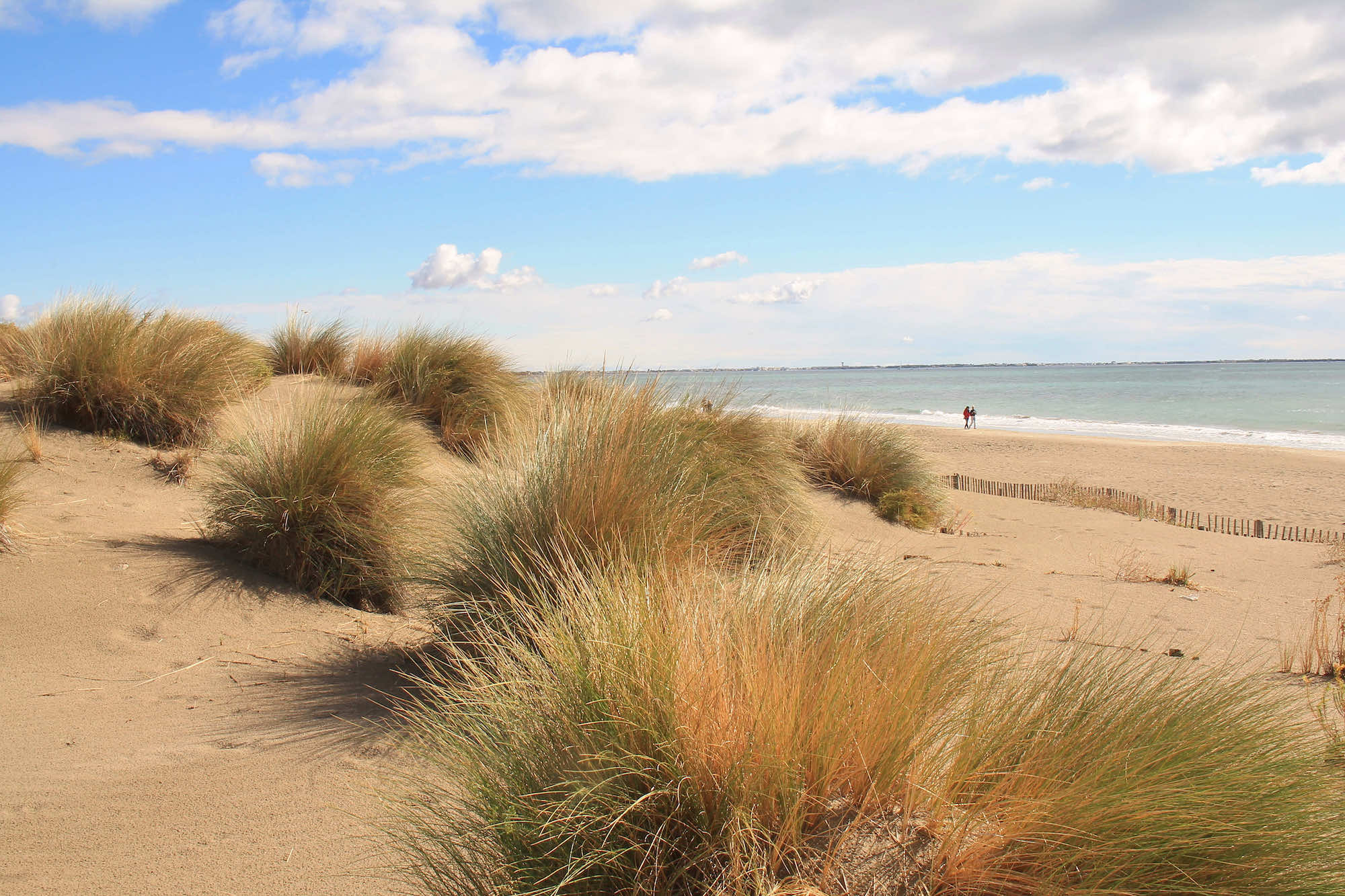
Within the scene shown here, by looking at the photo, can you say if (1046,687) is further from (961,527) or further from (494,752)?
(961,527)

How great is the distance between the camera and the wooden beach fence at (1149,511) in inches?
492

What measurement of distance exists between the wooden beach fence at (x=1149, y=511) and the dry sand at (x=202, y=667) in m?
2.88

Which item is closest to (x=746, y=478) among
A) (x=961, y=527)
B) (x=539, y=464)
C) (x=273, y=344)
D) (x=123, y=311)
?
(x=539, y=464)

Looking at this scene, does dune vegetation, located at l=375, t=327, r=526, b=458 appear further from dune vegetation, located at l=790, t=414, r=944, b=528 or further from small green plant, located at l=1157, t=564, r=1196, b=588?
small green plant, located at l=1157, t=564, r=1196, b=588

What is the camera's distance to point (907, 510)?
1138cm

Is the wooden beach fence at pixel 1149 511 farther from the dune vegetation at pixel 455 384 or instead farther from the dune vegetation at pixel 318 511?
the dune vegetation at pixel 318 511

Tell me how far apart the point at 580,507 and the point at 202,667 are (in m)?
2.26

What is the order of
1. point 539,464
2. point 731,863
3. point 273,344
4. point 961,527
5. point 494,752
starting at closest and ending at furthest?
point 731,863
point 494,752
point 539,464
point 961,527
point 273,344

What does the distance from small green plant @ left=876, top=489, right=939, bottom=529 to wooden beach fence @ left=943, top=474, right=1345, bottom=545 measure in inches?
122

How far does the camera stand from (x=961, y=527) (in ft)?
38.3

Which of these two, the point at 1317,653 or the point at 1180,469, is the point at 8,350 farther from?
the point at 1180,469

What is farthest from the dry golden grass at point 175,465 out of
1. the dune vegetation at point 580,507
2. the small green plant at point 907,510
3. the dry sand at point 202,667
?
the small green plant at point 907,510

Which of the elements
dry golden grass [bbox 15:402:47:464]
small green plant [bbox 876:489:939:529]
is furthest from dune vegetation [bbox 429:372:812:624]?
small green plant [bbox 876:489:939:529]

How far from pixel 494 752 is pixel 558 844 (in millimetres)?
377
